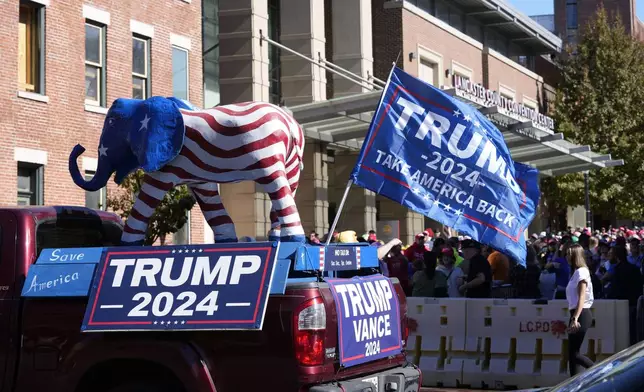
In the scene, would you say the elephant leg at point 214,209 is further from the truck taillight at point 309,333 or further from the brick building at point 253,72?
the brick building at point 253,72

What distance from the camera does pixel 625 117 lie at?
167 ft

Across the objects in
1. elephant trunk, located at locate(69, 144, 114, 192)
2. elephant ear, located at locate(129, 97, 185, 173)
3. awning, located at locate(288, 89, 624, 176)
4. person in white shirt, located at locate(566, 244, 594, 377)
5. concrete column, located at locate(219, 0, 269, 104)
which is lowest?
person in white shirt, located at locate(566, 244, 594, 377)

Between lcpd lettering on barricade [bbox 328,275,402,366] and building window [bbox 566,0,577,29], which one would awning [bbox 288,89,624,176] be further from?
building window [bbox 566,0,577,29]

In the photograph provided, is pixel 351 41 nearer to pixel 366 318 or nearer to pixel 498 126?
pixel 498 126

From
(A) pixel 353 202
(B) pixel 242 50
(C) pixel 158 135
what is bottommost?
(C) pixel 158 135

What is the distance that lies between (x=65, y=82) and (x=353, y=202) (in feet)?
54.6

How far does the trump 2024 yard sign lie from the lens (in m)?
7.08

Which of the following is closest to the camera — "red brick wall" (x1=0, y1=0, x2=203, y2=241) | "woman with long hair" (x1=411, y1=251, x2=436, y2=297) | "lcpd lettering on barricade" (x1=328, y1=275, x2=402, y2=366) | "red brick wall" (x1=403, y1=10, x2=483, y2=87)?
"lcpd lettering on barricade" (x1=328, y1=275, x2=402, y2=366)

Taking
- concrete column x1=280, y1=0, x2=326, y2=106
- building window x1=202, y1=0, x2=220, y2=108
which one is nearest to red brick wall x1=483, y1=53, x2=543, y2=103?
concrete column x1=280, y1=0, x2=326, y2=106

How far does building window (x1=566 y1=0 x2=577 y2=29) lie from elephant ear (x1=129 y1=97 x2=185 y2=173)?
72137mm

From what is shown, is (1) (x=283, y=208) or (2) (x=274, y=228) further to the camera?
(2) (x=274, y=228)

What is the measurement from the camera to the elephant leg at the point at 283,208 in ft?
28.4

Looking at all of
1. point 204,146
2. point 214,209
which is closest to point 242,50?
point 214,209

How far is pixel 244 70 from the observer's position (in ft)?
98.5
